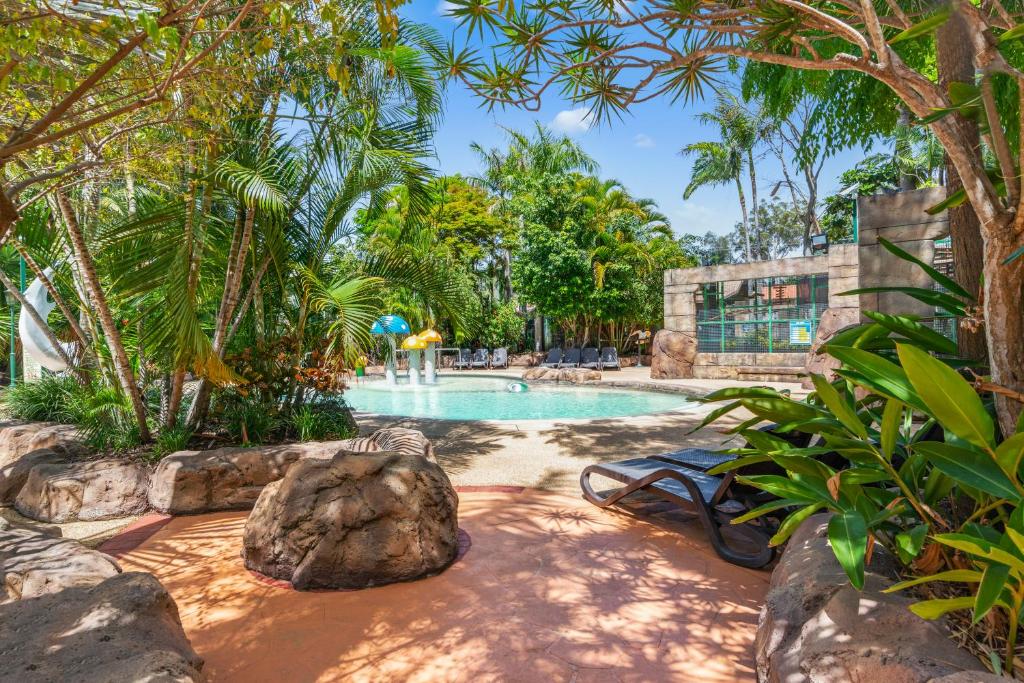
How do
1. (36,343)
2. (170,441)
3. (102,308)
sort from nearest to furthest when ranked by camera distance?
(102,308)
(170,441)
(36,343)

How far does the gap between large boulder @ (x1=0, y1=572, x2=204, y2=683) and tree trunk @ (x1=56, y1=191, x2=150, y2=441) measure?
11.7 ft

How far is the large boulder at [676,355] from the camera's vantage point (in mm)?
15820

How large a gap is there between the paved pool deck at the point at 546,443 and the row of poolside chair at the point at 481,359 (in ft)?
42.8

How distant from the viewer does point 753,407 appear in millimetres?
2275

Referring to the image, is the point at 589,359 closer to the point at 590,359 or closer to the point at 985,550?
the point at 590,359

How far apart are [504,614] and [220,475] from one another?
293 centimetres

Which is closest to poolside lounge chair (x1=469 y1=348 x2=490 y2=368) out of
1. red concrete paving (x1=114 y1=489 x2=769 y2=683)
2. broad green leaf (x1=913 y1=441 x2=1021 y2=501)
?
red concrete paving (x1=114 y1=489 x2=769 y2=683)

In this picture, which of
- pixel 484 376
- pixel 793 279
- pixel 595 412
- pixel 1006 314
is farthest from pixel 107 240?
pixel 793 279

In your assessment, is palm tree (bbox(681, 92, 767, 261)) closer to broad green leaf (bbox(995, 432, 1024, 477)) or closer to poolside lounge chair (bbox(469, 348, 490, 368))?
poolside lounge chair (bbox(469, 348, 490, 368))

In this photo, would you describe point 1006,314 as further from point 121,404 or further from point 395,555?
point 121,404

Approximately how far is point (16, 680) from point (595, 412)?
9.73m

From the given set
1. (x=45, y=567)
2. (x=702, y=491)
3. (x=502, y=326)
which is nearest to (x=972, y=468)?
(x=702, y=491)

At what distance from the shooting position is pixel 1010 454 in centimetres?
150

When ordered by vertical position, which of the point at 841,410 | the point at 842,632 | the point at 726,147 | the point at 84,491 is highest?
the point at 726,147
